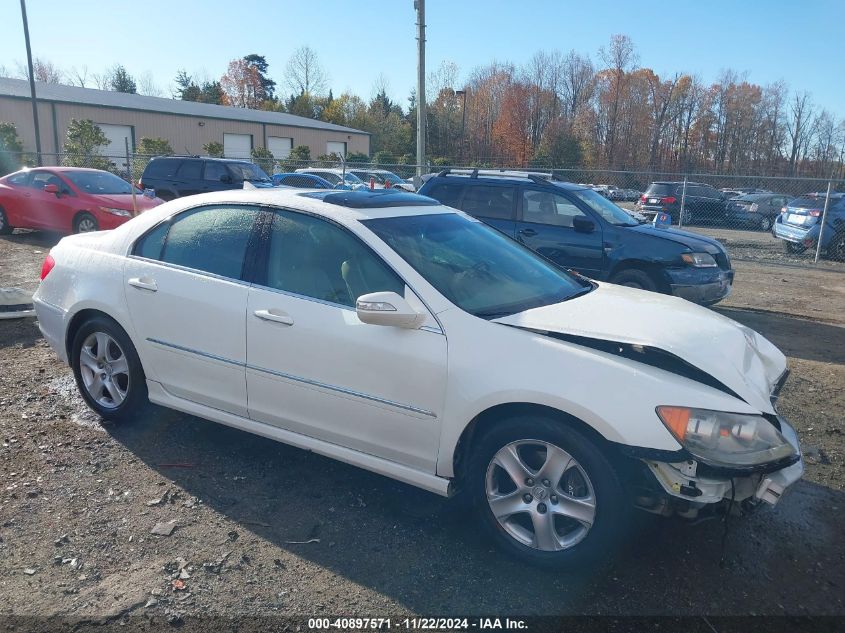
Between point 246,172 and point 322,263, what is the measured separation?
14.1 m

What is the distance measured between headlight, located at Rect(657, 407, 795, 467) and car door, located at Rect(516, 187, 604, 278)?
216 inches

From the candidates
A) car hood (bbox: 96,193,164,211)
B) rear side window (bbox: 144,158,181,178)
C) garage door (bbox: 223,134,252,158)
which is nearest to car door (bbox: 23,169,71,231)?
car hood (bbox: 96,193,164,211)

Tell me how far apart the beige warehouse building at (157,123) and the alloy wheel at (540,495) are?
3042 centimetres

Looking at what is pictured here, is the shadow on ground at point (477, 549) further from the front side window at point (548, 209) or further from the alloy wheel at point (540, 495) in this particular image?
the front side window at point (548, 209)

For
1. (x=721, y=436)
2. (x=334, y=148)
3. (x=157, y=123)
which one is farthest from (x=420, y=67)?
(x=334, y=148)

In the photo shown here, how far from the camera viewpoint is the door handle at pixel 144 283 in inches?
166

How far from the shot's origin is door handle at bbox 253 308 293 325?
12.0ft

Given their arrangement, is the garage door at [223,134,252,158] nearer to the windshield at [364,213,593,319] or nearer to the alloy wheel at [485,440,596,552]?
the windshield at [364,213,593,319]

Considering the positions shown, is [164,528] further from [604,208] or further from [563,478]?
[604,208]

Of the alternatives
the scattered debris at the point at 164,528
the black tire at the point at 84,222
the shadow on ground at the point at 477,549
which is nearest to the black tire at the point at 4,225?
the black tire at the point at 84,222

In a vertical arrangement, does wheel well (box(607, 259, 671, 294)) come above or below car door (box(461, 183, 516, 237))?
below

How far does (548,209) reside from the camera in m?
8.55

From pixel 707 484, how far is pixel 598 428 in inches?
19.8

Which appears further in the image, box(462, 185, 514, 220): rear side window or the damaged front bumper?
box(462, 185, 514, 220): rear side window
